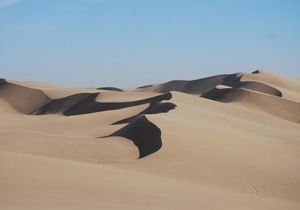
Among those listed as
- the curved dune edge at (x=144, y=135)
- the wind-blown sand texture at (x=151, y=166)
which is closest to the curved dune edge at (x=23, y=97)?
the wind-blown sand texture at (x=151, y=166)

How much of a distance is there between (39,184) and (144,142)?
24.5 ft

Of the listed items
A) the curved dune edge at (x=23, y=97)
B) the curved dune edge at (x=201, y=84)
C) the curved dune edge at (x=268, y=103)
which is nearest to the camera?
the curved dune edge at (x=268, y=103)

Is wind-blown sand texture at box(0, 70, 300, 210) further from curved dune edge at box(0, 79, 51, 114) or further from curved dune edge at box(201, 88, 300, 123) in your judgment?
curved dune edge at box(0, 79, 51, 114)

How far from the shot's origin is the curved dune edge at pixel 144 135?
46.5 feet

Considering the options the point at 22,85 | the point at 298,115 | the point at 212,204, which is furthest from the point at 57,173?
the point at 22,85

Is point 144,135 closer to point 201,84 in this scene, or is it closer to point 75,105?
point 75,105

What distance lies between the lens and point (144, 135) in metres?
15.7

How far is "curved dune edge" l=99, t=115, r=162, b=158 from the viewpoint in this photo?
14.2 meters

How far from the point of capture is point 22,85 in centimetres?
4497

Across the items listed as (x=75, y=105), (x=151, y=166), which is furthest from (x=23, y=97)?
(x=151, y=166)

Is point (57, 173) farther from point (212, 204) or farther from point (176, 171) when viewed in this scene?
point (176, 171)

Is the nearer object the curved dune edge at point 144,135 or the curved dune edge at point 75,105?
the curved dune edge at point 144,135

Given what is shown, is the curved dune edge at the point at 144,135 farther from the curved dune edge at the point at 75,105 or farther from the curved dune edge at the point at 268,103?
the curved dune edge at the point at 75,105

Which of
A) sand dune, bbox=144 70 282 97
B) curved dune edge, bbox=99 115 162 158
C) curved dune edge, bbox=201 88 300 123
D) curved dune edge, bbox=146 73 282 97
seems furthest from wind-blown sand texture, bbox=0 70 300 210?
curved dune edge, bbox=146 73 282 97
